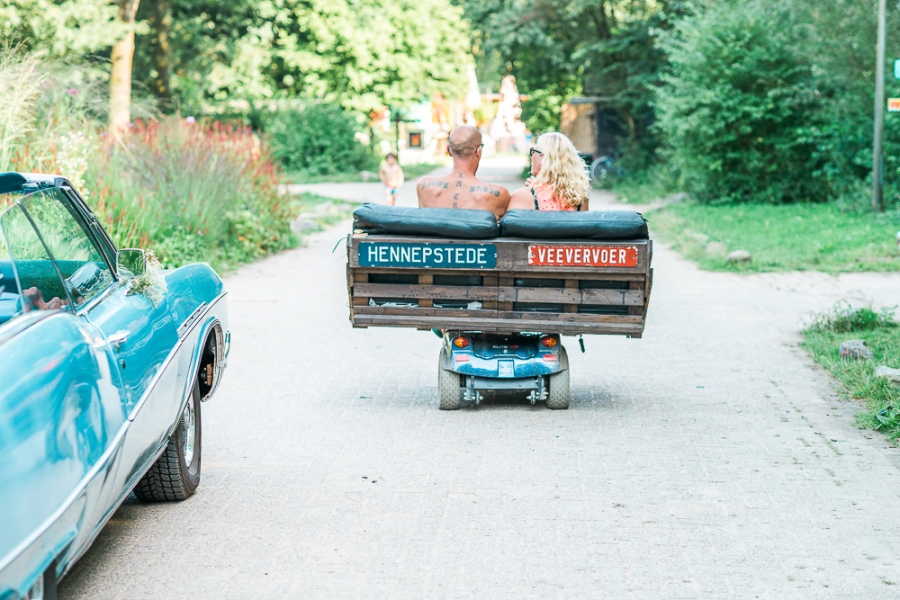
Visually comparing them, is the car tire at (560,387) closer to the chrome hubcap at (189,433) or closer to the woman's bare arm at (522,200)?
the woman's bare arm at (522,200)

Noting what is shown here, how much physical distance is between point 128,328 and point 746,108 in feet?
66.3

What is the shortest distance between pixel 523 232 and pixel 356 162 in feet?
109

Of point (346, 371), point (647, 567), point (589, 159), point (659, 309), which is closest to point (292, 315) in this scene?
point (346, 371)

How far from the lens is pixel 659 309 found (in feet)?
36.6

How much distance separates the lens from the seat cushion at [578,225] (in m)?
6.41

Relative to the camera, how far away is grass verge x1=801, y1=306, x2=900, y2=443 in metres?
6.62

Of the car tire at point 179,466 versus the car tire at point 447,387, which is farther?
the car tire at point 447,387

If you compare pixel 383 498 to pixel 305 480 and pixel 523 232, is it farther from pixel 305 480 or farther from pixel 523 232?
pixel 523 232

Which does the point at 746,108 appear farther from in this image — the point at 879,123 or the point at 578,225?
the point at 578,225

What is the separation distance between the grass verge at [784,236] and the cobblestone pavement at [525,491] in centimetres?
534

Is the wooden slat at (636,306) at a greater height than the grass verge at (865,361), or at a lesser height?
greater

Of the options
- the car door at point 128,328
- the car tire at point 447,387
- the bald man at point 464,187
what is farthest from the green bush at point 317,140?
the car door at point 128,328

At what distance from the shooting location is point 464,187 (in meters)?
7.01

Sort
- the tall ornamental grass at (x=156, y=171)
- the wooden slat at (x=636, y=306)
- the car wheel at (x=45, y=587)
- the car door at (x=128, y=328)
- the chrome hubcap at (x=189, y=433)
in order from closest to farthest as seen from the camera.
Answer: the car wheel at (x=45, y=587)
the car door at (x=128, y=328)
the chrome hubcap at (x=189, y=433)
the wooden slat at (x=636, y=306)
the tall ornamental grass at (x=156, y=171)
